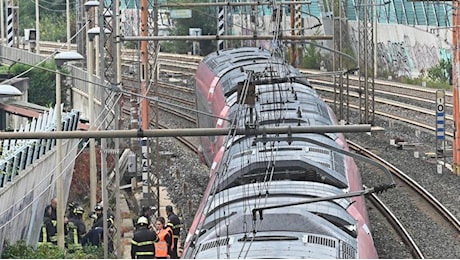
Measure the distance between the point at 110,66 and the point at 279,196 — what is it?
27.0ft

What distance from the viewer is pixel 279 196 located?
36.3ft

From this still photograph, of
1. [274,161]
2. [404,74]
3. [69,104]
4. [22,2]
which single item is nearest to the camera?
[274,161]

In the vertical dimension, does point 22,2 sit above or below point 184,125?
above

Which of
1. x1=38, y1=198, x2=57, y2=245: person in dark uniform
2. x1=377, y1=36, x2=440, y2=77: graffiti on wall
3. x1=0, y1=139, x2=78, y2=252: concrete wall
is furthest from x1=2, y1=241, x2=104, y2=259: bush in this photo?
x1=377, y1=36, x2=440, y2=77: graffiti on wall

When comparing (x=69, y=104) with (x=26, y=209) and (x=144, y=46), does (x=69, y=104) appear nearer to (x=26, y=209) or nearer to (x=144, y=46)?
(x=144, y=46)

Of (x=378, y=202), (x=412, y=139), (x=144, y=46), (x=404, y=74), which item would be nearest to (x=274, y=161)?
(x=378, y=202)

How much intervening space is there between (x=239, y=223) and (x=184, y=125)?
69.5ft

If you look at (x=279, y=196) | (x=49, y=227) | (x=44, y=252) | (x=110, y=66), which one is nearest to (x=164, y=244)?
(x=44, y=252)

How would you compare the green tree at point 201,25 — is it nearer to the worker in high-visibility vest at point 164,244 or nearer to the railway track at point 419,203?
the railway track at point 419,203

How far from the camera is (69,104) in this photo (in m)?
30.3

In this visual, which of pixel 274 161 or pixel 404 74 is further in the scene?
pixel 404 74

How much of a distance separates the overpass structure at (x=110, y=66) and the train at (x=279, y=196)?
1814 millimetres

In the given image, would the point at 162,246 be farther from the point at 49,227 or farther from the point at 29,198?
the point at 49,227

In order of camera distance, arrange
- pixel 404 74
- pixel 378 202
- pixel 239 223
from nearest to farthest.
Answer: pixel 239 223, pixel 378 202, pixel 404 74
